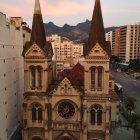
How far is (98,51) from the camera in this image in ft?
153

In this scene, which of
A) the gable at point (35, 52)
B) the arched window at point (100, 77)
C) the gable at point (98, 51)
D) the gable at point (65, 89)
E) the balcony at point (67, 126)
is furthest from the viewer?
the balcony at point (67, 126)

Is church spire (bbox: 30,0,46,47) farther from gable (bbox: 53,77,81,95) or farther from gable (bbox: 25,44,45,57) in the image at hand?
gable (bbox: 53,77,81,95)

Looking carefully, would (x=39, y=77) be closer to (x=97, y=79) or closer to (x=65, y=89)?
(x=65, y=89)

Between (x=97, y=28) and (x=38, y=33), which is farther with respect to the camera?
(x=38, y=33)

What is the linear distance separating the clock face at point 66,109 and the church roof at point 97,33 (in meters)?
9.10

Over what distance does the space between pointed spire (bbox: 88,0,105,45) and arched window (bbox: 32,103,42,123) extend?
45.7 feet

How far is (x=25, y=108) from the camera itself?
48.6m

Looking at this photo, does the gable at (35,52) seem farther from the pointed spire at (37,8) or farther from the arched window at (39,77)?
the pointed spire at (37,8)

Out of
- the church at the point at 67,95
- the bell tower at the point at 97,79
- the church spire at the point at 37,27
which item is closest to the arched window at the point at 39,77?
the church at the point at 67,95

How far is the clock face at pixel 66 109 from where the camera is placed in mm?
48541

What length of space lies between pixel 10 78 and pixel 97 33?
57.5ft

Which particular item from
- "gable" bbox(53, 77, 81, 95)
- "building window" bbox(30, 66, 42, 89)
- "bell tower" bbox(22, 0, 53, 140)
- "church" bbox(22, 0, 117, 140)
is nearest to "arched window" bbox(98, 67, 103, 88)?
"church" bbox(22, 0, 117, 140)

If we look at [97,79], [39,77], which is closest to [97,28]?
[97,79]

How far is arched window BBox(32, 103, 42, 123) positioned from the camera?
160 ft
